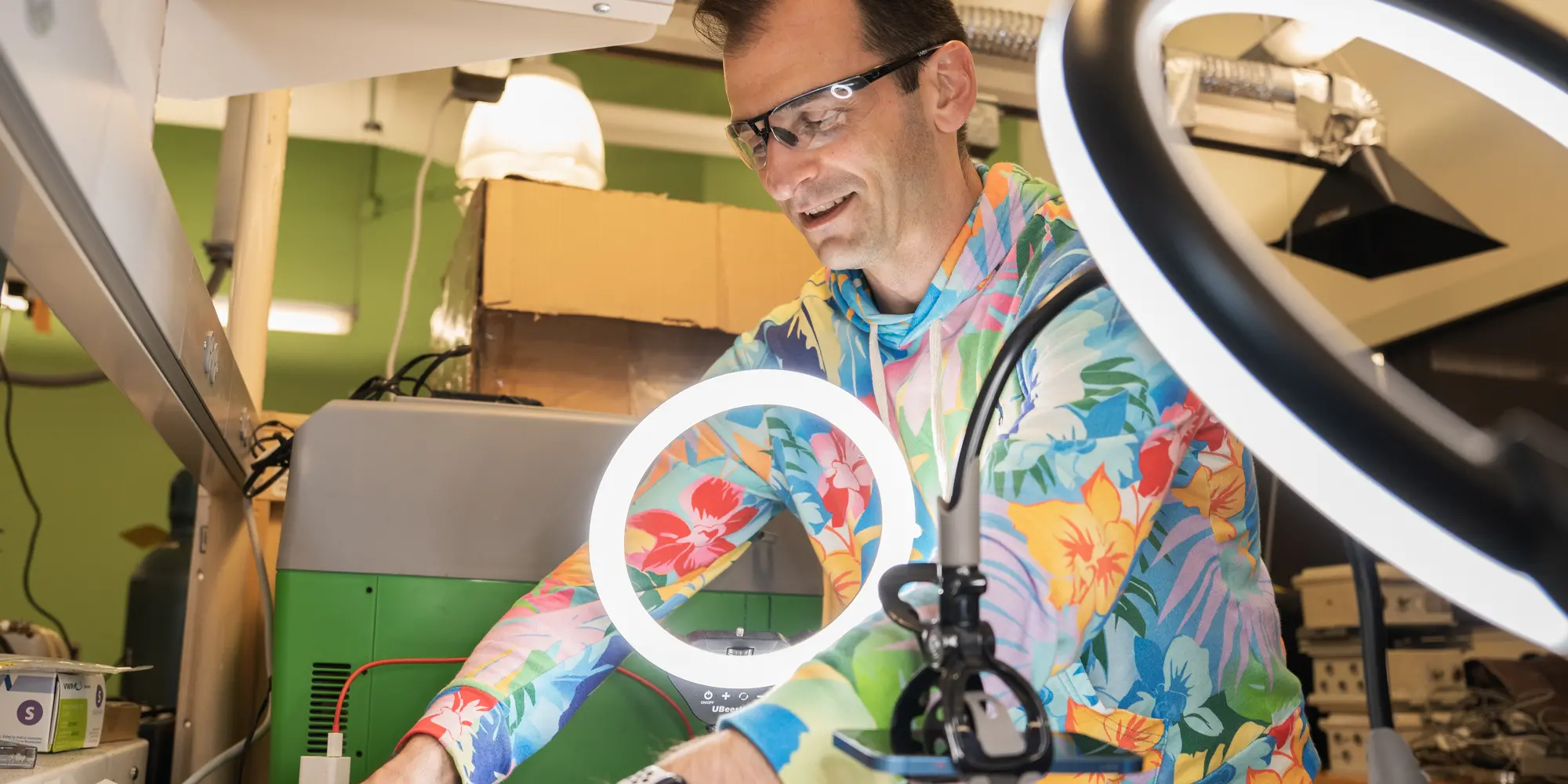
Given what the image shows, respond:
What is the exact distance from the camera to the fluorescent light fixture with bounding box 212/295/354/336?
4.34 metres

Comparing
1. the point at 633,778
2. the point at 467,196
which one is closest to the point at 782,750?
the point at 633,778

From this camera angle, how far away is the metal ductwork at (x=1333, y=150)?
3248mm

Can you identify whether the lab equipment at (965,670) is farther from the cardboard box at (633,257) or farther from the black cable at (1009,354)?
the cardboard box at (633,257)

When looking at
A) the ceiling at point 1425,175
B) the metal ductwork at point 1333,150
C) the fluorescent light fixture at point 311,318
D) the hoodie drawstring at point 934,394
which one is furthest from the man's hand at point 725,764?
the fluorescent light fixture at point 311,318

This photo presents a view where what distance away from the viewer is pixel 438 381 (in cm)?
275

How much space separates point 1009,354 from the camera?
48 cm

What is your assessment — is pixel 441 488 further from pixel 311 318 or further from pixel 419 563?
pixel 311 318

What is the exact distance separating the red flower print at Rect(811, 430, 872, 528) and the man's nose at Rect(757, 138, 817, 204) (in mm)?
247

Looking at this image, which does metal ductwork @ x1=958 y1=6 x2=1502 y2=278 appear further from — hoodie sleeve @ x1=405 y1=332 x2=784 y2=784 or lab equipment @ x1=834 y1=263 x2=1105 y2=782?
lab equipment @ x1=834 y1=263 x2=1105 y2=782

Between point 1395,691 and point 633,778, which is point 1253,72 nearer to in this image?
point 1395,691

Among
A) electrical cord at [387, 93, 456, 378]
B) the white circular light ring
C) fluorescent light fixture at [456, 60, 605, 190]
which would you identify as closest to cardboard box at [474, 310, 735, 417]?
electrical cord at [387, 93, 456, 378]

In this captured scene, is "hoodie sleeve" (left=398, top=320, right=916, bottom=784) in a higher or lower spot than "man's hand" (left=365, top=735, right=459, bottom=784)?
higher

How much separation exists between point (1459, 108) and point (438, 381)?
3.04 metres

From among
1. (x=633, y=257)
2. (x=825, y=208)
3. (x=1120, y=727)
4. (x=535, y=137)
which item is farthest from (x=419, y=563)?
(x=535, y=137)
